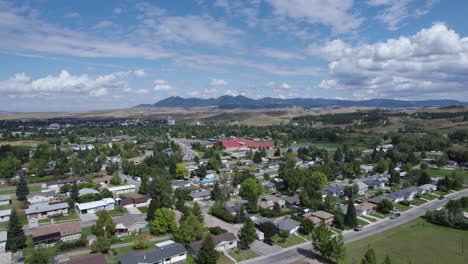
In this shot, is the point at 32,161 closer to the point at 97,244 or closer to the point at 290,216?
the point at 97,244

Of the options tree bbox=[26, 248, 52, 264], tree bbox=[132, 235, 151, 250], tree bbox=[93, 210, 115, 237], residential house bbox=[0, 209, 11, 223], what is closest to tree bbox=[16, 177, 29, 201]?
residential house bbox=[0, 209, 11, 223]

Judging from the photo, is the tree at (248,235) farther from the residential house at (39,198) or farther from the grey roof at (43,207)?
the residential house at (39,198)

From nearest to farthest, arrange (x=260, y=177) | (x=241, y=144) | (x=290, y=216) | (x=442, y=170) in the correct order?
(x=290, y=216) < (x=260, y=177) < (x=442, y=170) < (x=241, y=144)

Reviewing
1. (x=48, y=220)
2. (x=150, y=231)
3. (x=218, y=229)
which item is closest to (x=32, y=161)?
(x=48, y=220)

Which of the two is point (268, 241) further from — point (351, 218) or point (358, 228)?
point (358, 228)

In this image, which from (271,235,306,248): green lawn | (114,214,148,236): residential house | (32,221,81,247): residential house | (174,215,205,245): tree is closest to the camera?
(174,215,205,245): tree

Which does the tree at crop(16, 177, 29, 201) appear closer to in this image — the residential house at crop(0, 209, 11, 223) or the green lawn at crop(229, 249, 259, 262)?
the residential house at crop(0, 209, 11, 223)

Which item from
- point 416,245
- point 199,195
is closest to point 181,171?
point 199,195
